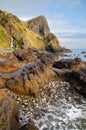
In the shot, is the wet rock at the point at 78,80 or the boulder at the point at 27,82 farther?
the wet rock at the point at 78,80

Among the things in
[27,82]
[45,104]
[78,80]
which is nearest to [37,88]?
[27,82]

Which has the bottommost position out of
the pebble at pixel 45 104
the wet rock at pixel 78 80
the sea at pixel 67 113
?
the sea at pixel 67 113

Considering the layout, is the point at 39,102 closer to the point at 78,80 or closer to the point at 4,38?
the point at 78,80

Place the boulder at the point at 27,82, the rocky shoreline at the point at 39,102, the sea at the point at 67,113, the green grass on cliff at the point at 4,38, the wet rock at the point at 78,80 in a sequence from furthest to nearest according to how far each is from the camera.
Result: the green grass on cliff at the point at 4,38, the wet rock at the point at 78,80, the boulder at the point at 27,82, the rocky shoreline at the point at 39,102, the sea at the point at 67,113

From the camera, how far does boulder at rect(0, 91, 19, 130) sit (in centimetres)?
1591

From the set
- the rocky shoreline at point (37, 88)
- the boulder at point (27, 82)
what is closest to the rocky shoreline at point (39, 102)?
the rocky shoreline at point (37, 88)

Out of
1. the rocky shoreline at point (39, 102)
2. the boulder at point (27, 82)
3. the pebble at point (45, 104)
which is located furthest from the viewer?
the boulder at point (27, 82)

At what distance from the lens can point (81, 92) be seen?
29.2 m

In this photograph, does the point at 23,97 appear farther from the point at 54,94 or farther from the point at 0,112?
the point at 0,112

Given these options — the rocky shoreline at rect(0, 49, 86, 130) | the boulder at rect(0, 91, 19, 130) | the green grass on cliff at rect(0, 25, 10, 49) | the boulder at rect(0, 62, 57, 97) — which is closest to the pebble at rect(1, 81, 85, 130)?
the rocky shoreline at rect(0, 49, 86, 130)

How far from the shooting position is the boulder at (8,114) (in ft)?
52.2

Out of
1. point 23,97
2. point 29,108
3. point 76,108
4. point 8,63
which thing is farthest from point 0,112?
point 8,63

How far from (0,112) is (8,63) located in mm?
18610

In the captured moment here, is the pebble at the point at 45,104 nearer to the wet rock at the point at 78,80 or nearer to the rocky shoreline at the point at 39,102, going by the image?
the rocky shoreline at the point at 39,102
